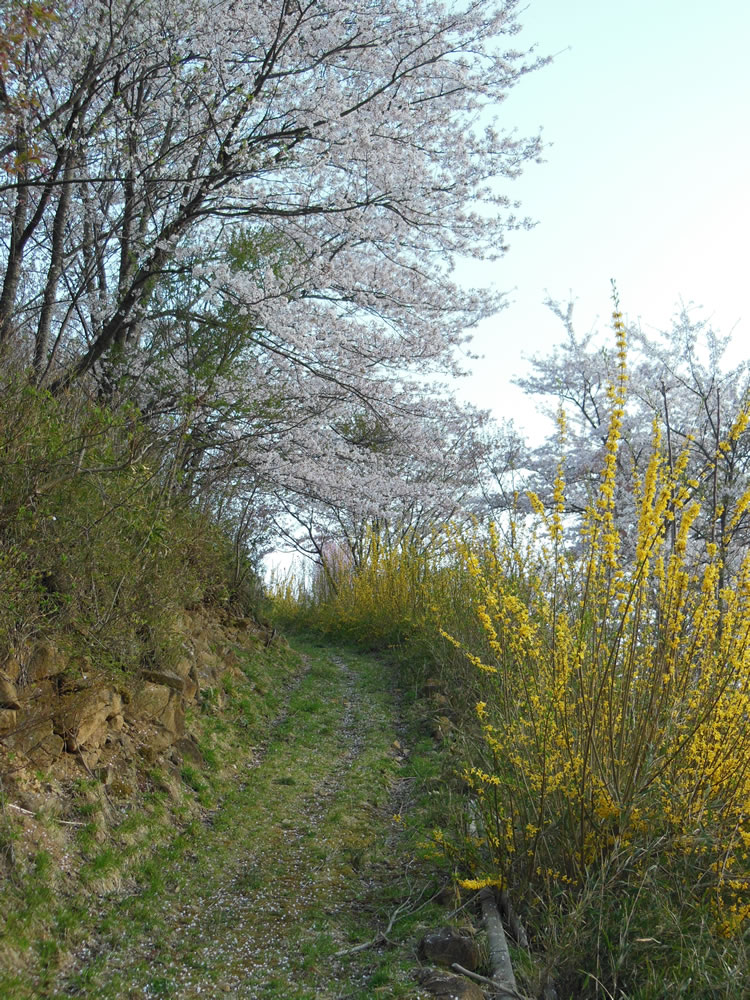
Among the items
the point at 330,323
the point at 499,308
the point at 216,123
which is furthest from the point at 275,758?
the point at 499,308

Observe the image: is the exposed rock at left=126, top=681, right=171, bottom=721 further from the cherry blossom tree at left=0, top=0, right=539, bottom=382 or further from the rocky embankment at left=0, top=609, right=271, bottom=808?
the cherry blossom tree at left=0, top=0, right=539, bottom=382

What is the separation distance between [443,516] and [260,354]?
840cm

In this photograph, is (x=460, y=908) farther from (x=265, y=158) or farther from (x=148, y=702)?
(x=265, y=158)

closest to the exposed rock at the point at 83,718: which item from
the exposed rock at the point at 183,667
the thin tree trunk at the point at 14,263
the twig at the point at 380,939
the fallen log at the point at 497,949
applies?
the exposed rock at the point at 183,667

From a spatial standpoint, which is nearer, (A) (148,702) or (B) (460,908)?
(B) (460,908)

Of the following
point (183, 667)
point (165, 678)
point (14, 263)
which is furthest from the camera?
point (14, 263)

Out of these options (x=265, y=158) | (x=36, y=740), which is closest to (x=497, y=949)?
(x=36, y=740)

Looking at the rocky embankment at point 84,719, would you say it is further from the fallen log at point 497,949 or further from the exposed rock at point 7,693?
the fallen log at point 497,949

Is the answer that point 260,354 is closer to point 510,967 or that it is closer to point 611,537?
point 611,537

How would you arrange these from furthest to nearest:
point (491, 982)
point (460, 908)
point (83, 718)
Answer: point (83, 718) → point (460, 908) → point (491, 982)

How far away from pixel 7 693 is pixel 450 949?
230cm

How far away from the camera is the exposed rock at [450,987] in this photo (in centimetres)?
260

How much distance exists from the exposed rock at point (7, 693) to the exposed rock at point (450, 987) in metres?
2.22

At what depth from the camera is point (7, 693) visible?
3555 millimetres
